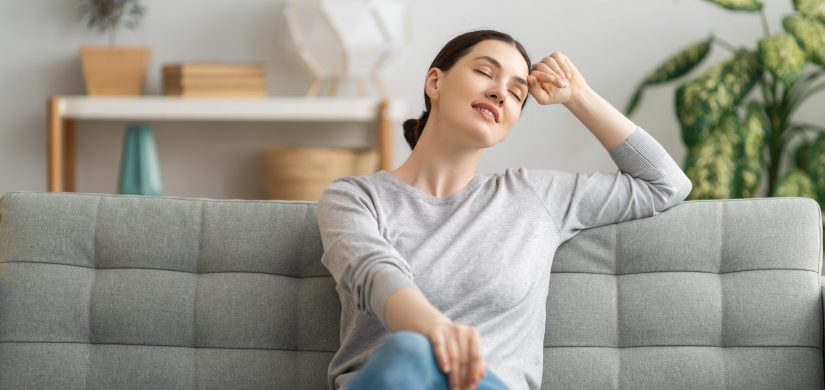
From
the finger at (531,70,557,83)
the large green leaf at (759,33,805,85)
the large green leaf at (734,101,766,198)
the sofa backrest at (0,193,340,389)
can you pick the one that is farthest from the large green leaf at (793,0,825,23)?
the sofa backrest at (0,193,340,389)

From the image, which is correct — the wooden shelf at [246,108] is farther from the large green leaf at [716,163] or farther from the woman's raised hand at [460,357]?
the woman's raised hand at [460,357]

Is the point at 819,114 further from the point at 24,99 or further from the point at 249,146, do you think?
the point at 24,99

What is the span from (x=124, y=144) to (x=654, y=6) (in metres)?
2.03

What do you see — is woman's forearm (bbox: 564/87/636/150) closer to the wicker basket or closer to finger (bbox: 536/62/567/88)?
finger (bbox: 536/62/567/88)

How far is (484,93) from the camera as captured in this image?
1777 millimetres

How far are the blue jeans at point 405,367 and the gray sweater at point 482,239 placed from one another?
5.6 inches

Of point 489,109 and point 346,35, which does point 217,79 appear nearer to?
point 346,35

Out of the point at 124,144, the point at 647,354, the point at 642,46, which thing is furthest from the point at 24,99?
the point at 647,354

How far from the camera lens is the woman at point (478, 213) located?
1610 millimetres

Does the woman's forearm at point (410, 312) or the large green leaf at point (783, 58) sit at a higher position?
the large green leaf at point (783, 58)

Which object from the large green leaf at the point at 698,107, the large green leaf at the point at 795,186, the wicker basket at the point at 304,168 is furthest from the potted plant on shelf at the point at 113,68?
the large green leaf at the point at 795,186

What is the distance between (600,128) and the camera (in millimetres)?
1879

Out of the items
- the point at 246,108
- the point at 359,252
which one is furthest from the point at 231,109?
the point at 359,252

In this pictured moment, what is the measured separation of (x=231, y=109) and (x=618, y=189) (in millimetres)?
1927
